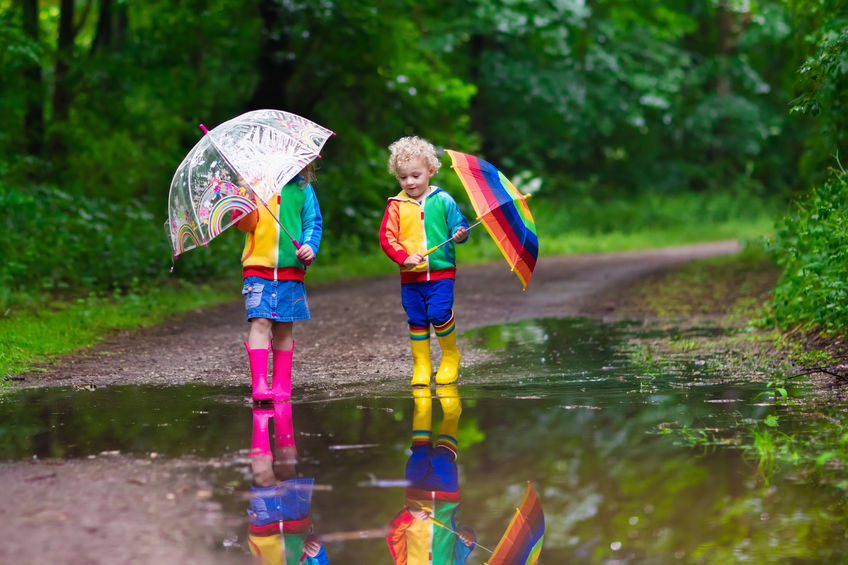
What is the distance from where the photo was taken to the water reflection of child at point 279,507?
361cm

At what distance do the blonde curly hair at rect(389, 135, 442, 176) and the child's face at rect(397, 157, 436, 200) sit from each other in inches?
0.9

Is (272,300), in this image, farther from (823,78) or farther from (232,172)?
(823,78)

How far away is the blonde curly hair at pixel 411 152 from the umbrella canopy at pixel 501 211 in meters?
0.14

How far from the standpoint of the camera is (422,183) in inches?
277

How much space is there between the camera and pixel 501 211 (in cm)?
710

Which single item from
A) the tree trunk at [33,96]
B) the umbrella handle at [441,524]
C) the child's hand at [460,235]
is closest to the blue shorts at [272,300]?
the child's hand at [460,235]

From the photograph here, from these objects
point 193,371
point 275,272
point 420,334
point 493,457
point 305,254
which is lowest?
point 193,371

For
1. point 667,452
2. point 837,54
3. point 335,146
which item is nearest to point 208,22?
point 335,146

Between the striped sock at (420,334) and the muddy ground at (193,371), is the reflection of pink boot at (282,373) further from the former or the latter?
the striped sock at (420,334)

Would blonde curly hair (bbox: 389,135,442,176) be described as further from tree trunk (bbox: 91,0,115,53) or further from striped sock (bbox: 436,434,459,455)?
tree trunk (bbox: 91,0,115,53)

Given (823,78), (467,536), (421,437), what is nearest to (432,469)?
(421,437)

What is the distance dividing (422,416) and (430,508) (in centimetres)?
182

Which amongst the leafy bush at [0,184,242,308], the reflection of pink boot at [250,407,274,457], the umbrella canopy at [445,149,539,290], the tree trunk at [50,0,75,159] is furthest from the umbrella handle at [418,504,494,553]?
the tree trunk at [50,0,75,159]

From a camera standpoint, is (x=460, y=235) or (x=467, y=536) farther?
(x=460, y=235)
